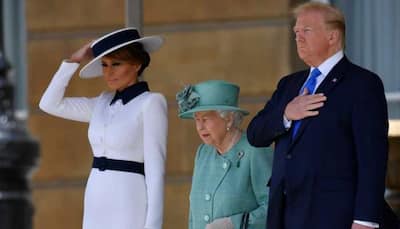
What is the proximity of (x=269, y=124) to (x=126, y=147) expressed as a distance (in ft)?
2.76

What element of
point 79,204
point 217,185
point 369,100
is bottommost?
point 79,204

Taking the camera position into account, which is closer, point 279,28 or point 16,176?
point 16,176

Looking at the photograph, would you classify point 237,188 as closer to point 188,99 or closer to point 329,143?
point 188,99

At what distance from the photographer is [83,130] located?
9.66m

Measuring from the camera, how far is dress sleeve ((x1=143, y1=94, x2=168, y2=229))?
→ 22.8 feet

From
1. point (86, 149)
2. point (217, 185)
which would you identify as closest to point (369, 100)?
point (217, 185)

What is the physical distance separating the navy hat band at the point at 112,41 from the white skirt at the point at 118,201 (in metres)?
0.65

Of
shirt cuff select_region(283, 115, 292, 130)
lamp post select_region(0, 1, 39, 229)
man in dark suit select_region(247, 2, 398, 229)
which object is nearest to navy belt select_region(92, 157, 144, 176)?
man in dark suit select_region(247, 2, 398, 229)

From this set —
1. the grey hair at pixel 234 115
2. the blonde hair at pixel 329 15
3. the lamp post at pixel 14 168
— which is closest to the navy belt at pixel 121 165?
the grey hair at pixel 234 115

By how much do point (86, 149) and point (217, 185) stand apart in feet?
9.39

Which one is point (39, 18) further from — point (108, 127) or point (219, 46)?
point (108, 127)

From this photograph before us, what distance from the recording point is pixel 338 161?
250 inches

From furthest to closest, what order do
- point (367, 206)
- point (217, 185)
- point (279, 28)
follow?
point (279, 28) → point (217, 185) → point (367, 206)

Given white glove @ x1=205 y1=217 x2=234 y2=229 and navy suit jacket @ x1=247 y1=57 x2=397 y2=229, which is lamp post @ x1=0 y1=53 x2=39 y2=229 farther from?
white glove @ x1=205 y1=217 x2=234 y2=229
